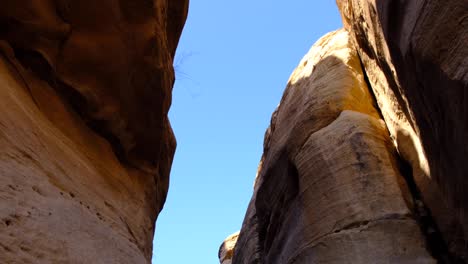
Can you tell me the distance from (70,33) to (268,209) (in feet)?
23.6

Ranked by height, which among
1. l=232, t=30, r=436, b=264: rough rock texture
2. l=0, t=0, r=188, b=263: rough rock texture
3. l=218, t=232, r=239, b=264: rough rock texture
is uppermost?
l=0, t=0, r=188, b=263: rough rock texture

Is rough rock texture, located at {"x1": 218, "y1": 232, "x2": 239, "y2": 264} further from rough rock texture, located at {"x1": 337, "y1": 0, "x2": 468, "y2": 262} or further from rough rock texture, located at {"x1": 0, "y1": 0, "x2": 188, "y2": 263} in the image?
rough rock texture, located at {"x1": 0, "y1": 0, "x2": 188, "y2": 263}

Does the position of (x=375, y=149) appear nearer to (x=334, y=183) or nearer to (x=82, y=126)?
(x=334, y=183)

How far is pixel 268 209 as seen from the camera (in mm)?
12359

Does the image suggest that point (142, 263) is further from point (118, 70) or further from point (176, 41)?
point (176, 41)

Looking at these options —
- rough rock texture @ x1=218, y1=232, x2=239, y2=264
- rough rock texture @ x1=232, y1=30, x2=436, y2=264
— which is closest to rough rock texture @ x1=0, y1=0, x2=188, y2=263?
rough rock texture @ x1=232, y1=30, x2=436, y2=264

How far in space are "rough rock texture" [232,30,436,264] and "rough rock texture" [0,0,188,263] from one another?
3039mm

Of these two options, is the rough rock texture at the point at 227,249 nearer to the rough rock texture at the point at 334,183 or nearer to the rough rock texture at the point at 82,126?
the rough rock texture at the point at 334,183

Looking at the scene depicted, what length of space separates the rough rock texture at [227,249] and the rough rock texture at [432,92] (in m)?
16.6

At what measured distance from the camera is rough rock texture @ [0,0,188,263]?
4.31m

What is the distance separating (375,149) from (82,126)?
5580 mm

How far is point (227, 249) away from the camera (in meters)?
26.1

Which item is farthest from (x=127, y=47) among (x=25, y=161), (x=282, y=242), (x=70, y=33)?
(x=282, y=242)

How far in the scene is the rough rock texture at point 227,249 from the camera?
25.7m
